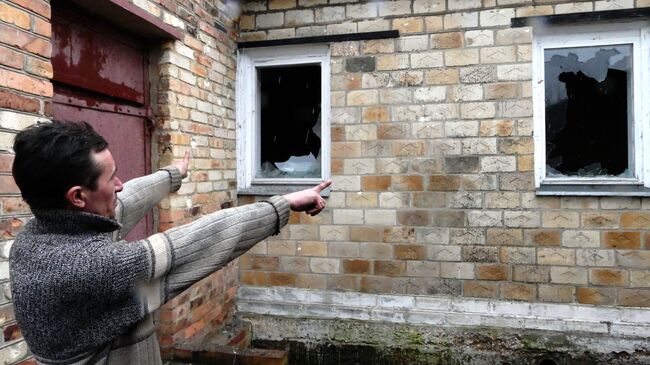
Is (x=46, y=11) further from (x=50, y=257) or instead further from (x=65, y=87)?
(x=50, y=257)

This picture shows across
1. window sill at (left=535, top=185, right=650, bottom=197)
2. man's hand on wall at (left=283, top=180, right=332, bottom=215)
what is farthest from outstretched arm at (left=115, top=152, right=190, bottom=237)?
window sill at (left=535, top=185, right=650, bottom=197)

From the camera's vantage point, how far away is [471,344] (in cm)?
394

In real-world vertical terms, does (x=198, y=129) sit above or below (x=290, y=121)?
below

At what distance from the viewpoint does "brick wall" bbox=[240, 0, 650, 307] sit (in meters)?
3.77

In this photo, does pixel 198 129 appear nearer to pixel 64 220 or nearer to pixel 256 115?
pixel 256 115

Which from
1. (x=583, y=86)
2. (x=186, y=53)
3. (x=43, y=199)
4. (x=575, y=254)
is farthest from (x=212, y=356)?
(x=583, y=86)

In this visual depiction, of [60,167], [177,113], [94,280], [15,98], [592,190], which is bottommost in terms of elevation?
[94,280]

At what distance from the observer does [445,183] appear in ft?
13.1

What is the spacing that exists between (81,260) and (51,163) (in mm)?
250

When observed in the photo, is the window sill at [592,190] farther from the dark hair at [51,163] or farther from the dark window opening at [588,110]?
the dark hair at [51,163]

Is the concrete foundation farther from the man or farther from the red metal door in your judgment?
the man

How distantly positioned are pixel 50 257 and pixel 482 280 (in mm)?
3522

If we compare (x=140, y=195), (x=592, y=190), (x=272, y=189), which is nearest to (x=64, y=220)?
(x=140, y=195)

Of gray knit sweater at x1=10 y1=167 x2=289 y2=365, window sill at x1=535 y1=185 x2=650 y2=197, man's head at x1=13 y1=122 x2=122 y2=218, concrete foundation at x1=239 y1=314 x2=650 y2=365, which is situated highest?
man's head at x1=13 y1=122 x2=122 y2=218
